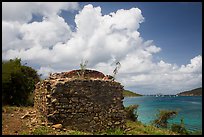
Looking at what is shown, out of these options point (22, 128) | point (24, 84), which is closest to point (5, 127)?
point (22, 128)

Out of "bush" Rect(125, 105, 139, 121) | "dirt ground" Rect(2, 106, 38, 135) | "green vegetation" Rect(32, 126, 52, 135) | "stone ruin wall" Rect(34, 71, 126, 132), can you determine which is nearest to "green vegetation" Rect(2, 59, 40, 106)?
"dirt ground" Rect(2, 106, 38, 135)

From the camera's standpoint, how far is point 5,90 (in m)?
22.7

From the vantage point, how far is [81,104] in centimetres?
1374

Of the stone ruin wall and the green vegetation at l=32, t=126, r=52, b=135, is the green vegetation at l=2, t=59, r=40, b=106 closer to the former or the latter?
the stone ruin wall

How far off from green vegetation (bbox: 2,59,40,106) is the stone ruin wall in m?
9.00

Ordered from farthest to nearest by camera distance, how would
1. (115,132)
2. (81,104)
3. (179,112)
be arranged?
(179,112)
(115,132)
(81,104)


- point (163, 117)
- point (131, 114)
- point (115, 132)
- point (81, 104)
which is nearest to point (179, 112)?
point (163, 117)

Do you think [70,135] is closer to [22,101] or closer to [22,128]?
[22,128]

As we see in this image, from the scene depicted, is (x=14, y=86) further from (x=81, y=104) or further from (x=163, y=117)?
(x=81, y=104)

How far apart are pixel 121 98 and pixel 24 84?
11.5 m

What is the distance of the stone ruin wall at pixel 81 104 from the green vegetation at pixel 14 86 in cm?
900

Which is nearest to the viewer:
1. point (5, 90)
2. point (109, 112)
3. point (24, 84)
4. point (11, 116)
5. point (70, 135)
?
point (70, 135)

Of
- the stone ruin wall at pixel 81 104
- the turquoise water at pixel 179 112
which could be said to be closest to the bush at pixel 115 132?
the stone ruin wall at pixel 81 104

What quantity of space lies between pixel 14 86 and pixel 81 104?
10.9 meters
